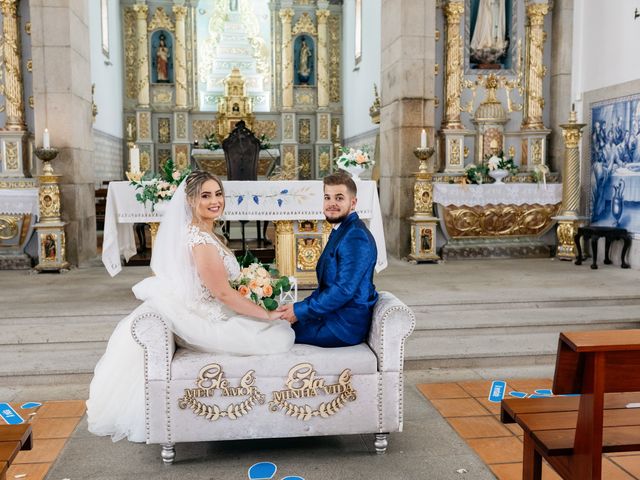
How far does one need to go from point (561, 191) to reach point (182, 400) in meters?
7.54

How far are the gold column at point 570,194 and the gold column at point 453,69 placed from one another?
1536 mm

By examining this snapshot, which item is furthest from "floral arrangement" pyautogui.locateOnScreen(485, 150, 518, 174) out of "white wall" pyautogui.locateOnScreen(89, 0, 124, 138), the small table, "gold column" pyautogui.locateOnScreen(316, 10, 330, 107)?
"gold column" pyautogui.locateOnScreen(316, 10, 330, 107)

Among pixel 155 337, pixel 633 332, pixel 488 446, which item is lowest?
pixel 488 446

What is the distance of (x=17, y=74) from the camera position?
903cm

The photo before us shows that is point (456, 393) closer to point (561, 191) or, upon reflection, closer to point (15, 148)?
point (561, 191)

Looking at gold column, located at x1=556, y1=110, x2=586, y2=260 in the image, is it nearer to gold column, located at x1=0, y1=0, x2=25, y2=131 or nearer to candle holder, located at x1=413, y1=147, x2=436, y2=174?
candle holder, located at x1=413, y1=147, x2=436, y2=174

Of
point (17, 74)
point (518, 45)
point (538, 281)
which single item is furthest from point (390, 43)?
point (17, 74)

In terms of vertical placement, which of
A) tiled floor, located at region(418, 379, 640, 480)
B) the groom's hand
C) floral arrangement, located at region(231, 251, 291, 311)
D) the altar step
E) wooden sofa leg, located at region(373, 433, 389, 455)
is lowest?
tiled floor, located at region(418, 379, 640, 480)

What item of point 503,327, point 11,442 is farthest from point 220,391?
point 503,327

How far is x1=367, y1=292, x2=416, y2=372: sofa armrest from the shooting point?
3471 mm

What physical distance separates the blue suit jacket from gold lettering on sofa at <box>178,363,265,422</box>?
45 centimetres

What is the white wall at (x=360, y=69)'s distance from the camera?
1291 centimetres

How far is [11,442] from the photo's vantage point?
2381mm

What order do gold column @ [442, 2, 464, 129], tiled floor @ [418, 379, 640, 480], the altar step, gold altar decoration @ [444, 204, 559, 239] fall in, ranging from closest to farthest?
tiled floor @ [418, 379, 640, 480] < the altar step < gold altar decoration @ [444, 204, 559, 239] < gold column @ [442, 2, 464, 129]
